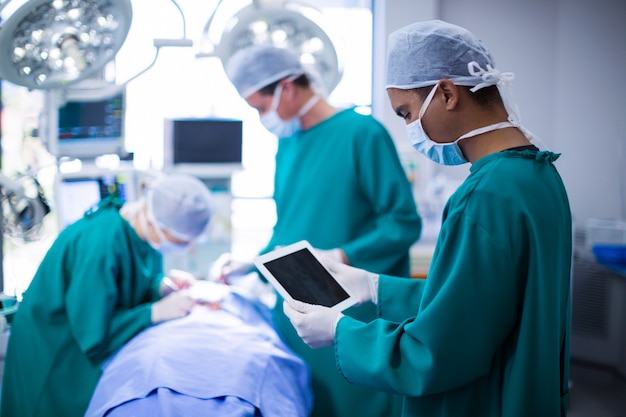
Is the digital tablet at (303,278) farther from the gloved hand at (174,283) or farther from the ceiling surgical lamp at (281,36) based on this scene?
the ceiling surgical lamp at (281,36)

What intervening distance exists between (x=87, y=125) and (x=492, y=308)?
217 cm

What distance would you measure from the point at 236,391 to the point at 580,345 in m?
2.61

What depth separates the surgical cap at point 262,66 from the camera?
6.73 feet

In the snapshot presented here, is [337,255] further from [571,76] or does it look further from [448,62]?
[571,76]

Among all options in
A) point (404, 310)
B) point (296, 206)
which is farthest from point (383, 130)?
point (404, 310)

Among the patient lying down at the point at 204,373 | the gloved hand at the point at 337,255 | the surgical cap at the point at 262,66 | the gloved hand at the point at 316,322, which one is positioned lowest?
the patient lying down at the point at 204,373

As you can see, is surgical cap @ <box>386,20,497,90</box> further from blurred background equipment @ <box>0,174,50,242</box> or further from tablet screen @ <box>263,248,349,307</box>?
blurred background equipment @ <box>0,174,50,242</box>

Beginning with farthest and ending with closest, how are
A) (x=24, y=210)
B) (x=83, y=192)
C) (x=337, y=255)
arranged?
(x=83, y=192), (x=24, y=210), (x=337, y=255)

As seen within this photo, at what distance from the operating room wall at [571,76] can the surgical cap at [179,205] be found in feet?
6.48

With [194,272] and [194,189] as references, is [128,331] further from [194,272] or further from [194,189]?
[194,272]

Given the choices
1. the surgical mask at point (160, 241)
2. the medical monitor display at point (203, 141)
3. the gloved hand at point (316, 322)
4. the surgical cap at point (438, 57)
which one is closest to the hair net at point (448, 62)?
the surgical cap at point (438, 57)

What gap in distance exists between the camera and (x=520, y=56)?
11.8ft

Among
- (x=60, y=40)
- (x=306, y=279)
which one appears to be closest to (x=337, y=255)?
(x=306, y=279)

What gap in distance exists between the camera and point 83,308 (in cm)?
175
